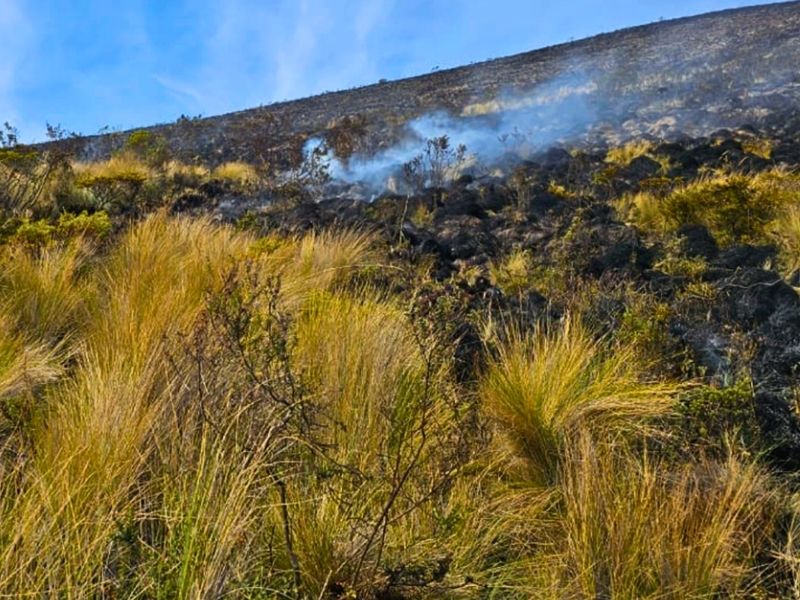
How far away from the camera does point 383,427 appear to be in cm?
Answer: 261

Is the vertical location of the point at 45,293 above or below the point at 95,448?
above

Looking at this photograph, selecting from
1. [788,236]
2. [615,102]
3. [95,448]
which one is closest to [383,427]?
[95,448]

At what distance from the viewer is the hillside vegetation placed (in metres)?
1.75

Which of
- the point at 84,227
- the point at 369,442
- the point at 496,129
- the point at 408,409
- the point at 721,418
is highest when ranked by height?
the point at 496,129

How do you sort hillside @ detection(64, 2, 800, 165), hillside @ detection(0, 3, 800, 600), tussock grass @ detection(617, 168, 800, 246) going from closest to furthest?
hillside @ detection(0, 3, 800, 600) < tussock grass @ detection(617, 168, 800, 246) < hillside @ detection(64, 2, 800, 165)

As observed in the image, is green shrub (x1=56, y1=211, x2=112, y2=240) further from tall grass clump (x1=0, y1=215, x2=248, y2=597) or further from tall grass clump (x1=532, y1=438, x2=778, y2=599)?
tall grass clump (x1=532, y1=438, x2=778, y2=599)

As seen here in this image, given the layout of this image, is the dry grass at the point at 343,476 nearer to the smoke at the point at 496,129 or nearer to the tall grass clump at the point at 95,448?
the tall grass clump at the point at 95,448

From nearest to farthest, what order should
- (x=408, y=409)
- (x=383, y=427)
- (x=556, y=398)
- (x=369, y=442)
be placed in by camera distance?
(x=369, y=442) < (x=383, y=427) < (x=408, y=409) < (x=556, y=398)

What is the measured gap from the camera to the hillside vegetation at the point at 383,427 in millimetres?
1753

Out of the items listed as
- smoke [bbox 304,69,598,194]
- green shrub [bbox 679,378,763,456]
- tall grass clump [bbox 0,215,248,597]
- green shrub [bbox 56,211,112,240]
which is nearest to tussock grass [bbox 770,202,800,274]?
green shrub [bbox 679,378,763,456]

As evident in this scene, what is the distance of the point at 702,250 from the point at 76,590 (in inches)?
201

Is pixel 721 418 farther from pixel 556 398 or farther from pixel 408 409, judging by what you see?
pixel 408 409

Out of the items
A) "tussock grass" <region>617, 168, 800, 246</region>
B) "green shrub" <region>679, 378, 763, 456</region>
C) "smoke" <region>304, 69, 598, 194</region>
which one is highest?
"smoke" <region>304, 69, 598, 194</region>

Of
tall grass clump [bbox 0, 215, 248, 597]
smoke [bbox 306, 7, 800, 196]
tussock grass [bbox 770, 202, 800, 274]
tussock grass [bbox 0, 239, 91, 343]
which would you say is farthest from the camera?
smoke [bbox 306, 7, 800, 196]
